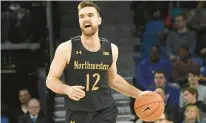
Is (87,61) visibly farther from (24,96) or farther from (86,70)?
(24,96)

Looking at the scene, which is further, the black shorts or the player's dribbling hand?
the black shorts

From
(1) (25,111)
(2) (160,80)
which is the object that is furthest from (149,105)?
(1) (25,111)

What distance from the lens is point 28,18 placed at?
10570mm

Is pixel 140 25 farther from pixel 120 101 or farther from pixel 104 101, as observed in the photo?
pixel 104 101

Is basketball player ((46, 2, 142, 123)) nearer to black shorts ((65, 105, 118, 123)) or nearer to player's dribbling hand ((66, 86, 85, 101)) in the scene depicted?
black shorts ((65, 105, 118, 123))

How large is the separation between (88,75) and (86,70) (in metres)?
0.04

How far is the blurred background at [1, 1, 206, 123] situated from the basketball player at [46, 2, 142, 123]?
2.93 metres

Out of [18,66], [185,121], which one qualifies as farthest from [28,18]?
[185,121]

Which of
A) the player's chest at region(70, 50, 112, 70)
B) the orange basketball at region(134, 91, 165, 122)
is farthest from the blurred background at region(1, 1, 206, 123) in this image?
the player's chest at region(70, 50, 112, 70)

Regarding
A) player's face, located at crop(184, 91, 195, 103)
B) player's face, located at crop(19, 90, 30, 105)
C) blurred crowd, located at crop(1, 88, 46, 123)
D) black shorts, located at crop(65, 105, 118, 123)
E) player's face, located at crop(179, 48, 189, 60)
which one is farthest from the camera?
player's face, located at crop(179, 48, 189, 60)

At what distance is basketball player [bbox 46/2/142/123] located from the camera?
4332 mm

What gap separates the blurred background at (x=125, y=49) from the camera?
330 inches

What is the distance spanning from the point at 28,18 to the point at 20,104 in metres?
2.25

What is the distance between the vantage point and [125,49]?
10.8 meters
